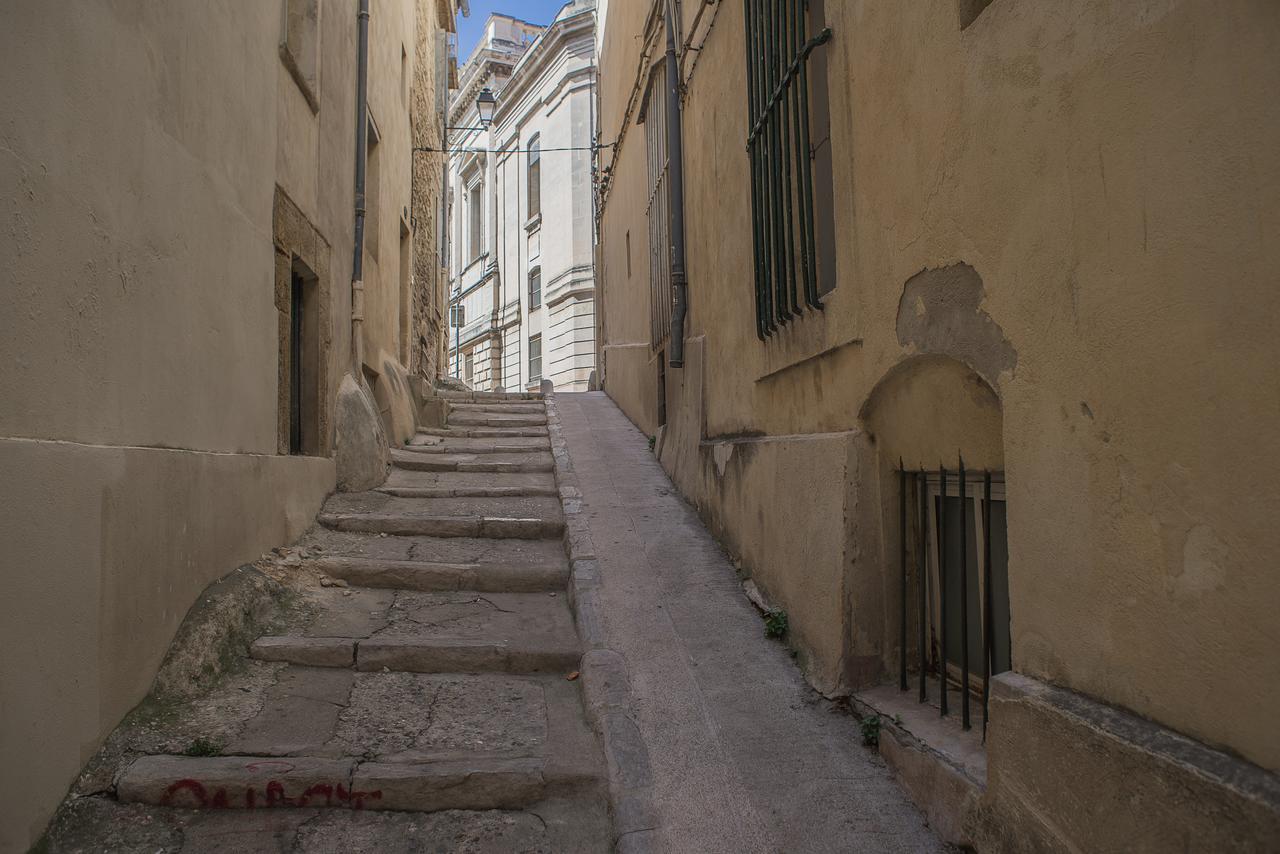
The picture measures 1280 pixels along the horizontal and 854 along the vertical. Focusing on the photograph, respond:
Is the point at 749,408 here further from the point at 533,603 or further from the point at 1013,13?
the point at 1013,13

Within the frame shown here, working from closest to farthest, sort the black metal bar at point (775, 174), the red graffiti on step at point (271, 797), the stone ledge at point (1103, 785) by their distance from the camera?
the stone ledge at point (1103, 785)
the red graffiti on step at point (271, 797)
the black metal bar at point (775, 174)

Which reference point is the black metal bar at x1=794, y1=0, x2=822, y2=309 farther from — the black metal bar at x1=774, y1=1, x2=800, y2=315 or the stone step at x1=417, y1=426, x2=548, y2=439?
the stone step at x1=417, y1=426, x2=548, y2=439

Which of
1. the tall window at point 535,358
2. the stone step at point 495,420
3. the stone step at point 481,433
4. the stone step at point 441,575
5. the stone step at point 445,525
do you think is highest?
the tall window at point 535,358

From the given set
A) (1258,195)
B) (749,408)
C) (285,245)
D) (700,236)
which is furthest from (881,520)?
(285,245)

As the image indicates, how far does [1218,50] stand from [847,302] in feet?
6.30

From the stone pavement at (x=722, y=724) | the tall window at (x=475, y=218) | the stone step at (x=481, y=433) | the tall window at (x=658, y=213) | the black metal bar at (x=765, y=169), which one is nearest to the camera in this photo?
the stone pavement at (x=722, y=724)

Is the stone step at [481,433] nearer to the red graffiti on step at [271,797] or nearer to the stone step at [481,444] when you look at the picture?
the stone step at [481,444]

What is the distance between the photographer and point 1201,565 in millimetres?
1687

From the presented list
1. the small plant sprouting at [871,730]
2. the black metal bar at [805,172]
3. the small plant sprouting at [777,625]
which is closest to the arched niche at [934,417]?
the black metal bar at [805,172]

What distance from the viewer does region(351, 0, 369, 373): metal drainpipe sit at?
723 cm

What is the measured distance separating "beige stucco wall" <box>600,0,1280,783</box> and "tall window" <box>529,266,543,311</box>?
25123 millimetres

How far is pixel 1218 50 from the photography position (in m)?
1.61

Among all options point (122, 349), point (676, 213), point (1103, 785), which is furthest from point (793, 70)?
point (1103, 785)

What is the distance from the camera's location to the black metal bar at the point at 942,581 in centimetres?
293
